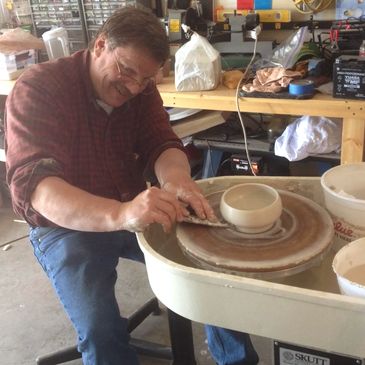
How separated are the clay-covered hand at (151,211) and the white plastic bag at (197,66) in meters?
0.93

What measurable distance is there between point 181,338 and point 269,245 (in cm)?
56

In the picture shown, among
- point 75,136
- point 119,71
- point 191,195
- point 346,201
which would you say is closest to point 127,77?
point 119,71

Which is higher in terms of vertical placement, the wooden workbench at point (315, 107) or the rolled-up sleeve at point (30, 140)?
the rolled-up sleeve at point (30, 140)

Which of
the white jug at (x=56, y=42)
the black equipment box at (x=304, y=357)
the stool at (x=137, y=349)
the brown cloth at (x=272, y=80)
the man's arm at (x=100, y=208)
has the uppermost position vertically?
the white jug at (x=56, y=42)

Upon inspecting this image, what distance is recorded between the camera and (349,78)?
60.7 inches

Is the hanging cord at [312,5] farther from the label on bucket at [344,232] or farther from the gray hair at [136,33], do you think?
the label on bucket at [344,232]

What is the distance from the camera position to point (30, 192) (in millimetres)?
1051

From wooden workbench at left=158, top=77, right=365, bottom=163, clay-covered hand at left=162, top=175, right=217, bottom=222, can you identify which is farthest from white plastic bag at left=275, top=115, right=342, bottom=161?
clay-covered hand at left=162, top=175, right=217, bottom=222

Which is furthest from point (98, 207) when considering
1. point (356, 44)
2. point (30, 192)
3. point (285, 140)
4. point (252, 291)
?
point (356, 44)

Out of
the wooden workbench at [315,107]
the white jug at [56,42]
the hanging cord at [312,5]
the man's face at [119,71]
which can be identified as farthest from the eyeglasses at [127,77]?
the white jug at [56,42]

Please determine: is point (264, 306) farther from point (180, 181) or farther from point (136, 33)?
point (136, 33)

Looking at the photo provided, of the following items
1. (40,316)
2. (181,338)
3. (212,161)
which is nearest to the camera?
(181,338)

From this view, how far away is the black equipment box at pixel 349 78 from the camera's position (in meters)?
1.52

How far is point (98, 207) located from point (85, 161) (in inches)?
11.2
